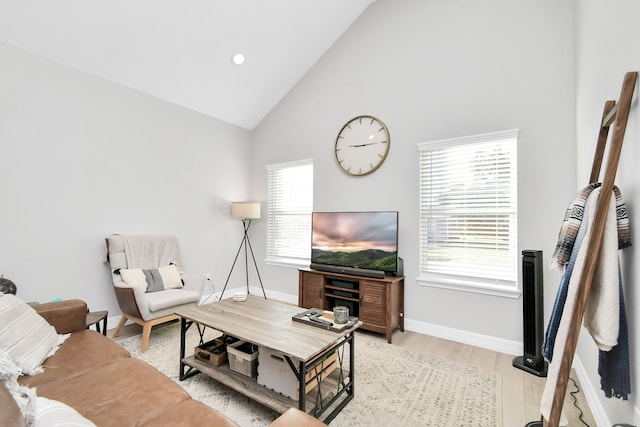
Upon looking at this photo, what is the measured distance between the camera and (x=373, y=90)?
369cm

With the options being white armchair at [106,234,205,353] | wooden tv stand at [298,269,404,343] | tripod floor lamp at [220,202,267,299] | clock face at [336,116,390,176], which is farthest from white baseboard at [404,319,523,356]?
white armchair at [106,234,205,353]

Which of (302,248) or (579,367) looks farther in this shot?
(302,248)

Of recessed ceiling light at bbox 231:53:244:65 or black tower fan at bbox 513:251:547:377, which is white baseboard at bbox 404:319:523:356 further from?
recessed ceiling light at bbox 231:53:244:65

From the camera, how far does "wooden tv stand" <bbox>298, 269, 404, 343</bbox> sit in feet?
10.2

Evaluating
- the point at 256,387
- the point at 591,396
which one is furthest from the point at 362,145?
the point at 591,396

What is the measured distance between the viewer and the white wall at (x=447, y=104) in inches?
105

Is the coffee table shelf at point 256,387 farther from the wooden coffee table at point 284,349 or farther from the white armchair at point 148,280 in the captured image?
the white armchair at point 148,280

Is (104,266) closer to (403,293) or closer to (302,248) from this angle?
(302,248)

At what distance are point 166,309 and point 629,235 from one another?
3416 millimetres

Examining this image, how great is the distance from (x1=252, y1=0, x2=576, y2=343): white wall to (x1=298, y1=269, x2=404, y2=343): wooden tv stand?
28 cm

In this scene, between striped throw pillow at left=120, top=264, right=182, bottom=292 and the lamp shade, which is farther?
the lamp shade

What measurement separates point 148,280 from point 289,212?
81.0 inches

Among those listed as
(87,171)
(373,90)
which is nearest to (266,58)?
(373,90)

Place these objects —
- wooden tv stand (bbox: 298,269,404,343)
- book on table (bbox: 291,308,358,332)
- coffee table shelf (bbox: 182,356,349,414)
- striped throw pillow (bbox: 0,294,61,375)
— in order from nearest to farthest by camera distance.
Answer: striped throw pillow (bbox: 0,294,61,375) < coffee table shelf (bbox: 182,356,349,414) < book on table (bbox: 291,308,358,332) < wooden tv stand (bbox: 298,269,404,343)
